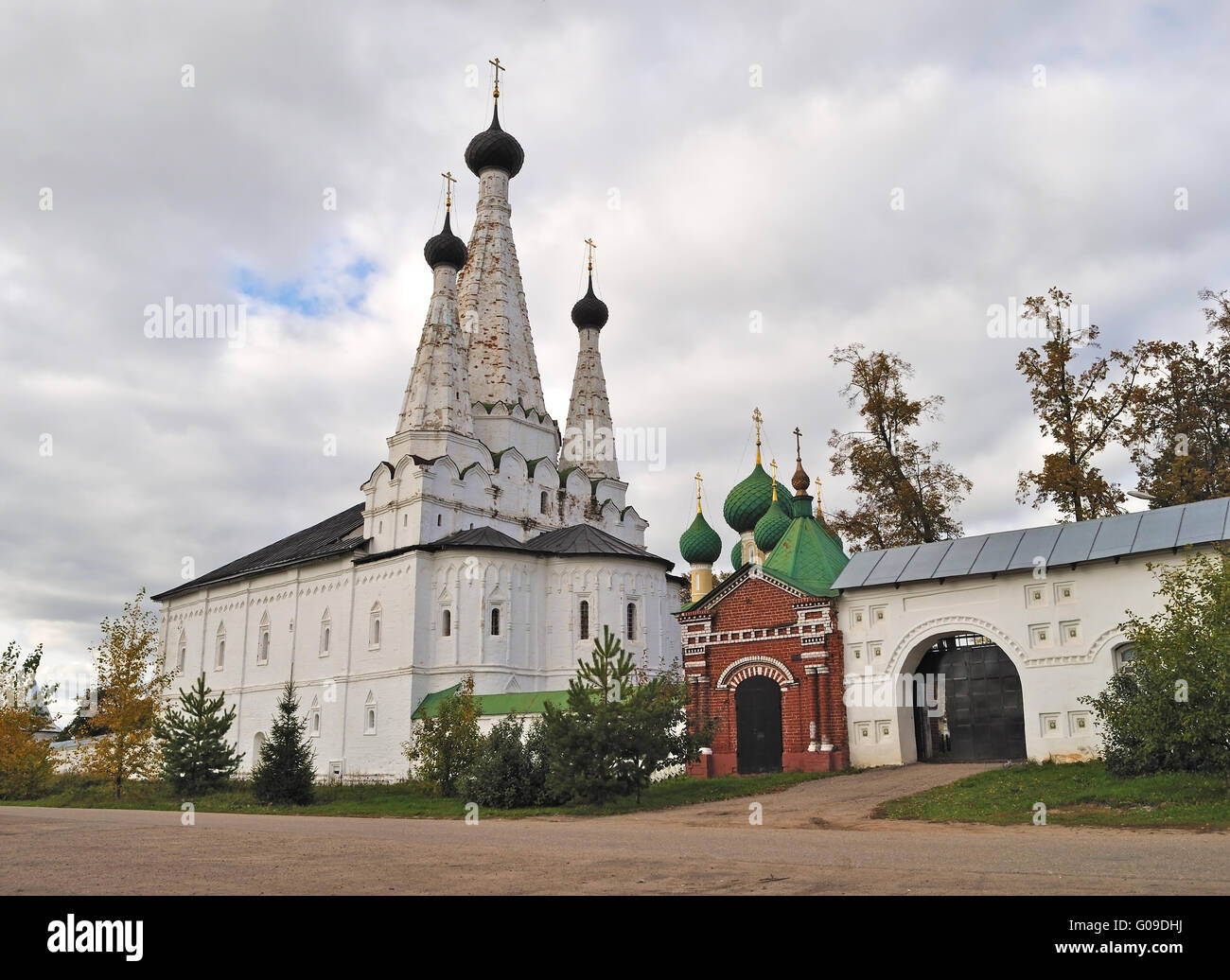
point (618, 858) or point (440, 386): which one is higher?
point (440, 386)

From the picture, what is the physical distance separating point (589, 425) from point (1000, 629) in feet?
78.7

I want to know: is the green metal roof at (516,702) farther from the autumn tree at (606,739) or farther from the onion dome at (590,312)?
the onion dome at (590,312)

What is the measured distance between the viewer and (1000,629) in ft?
67.3

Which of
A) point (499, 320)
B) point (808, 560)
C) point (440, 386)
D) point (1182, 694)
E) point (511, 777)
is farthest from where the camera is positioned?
point (499, 320)

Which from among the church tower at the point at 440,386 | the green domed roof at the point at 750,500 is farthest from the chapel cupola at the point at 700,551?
the church tower at the point at 440,386

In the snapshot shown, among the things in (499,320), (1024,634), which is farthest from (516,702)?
(499,320)

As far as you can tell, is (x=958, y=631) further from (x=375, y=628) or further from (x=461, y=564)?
(x=375, y=628)

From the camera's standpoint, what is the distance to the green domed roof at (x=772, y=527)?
33.0 meters

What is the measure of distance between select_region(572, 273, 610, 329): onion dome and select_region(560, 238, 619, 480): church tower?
0.95 meters

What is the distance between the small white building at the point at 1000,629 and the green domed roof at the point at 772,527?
9928 mm

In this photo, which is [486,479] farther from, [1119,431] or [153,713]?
[1119,431]

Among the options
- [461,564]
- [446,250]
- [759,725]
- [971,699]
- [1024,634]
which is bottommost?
[759,725]

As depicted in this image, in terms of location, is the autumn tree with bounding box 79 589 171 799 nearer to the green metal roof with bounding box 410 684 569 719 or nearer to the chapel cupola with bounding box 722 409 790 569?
the green metal roof with bounding box 410 684 569 719
